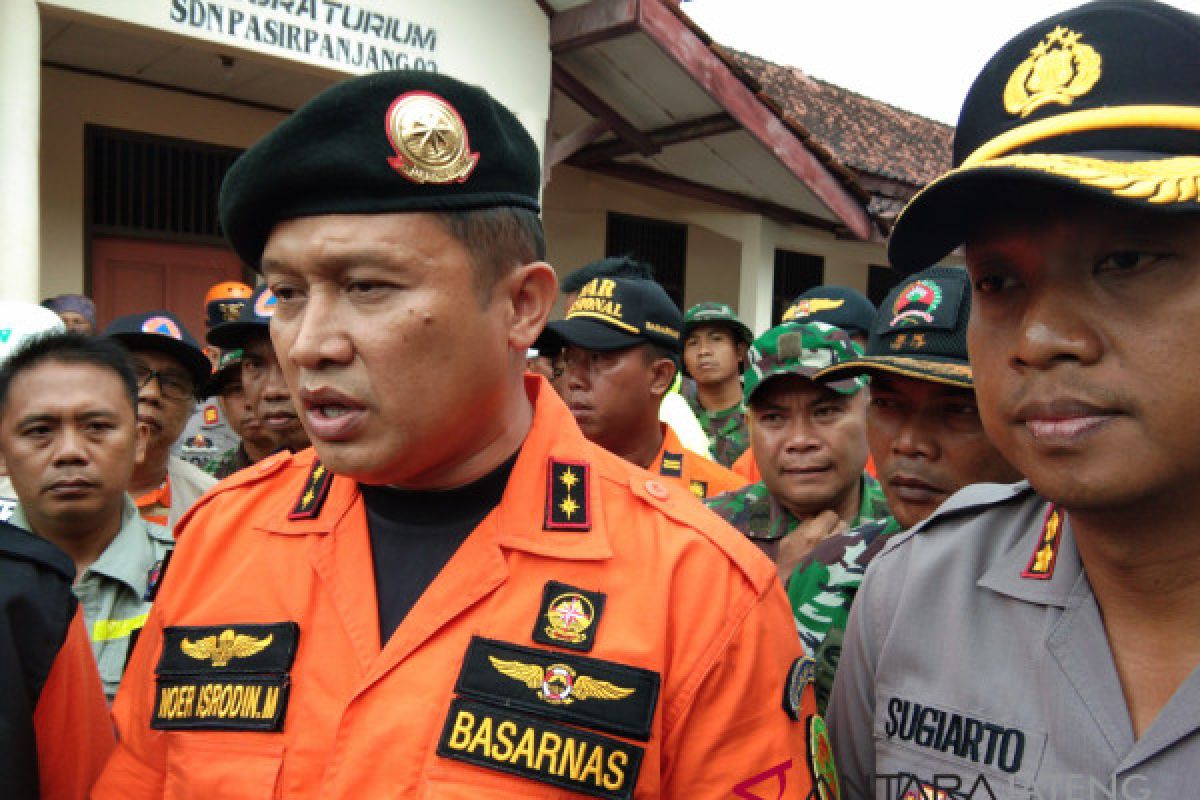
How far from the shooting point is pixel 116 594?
2.60 metres

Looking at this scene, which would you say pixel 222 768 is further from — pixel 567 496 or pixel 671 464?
pixel 671 464

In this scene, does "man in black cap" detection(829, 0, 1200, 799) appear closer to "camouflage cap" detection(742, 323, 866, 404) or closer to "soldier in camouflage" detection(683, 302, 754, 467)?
"camouflage cap" detection(742, 323, 866, 404)

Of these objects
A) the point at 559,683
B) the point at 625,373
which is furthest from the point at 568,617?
the point at 625,373

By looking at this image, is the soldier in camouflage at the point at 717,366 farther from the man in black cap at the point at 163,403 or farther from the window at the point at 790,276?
the window at the point at 790,276

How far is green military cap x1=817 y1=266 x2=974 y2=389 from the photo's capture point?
6.93ft

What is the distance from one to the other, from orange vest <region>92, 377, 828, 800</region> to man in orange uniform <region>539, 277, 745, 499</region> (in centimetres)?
216

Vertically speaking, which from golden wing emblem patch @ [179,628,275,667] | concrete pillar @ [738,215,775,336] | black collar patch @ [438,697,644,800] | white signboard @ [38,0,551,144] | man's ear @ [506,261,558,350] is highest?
white signboard @ [38,0,551,144]

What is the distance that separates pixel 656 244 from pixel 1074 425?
36.1ft

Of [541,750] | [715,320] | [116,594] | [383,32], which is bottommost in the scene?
[116,594]

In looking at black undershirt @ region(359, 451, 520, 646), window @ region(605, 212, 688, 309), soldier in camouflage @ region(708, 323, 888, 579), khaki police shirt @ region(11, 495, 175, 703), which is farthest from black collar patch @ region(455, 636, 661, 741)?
window @ region(605, 212, 688, 309)

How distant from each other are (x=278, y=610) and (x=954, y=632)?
43.6 inches

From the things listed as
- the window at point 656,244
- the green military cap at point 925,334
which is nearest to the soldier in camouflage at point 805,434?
the green military cap at point 925,334

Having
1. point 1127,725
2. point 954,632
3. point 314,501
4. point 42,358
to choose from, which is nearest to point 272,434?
point 42,358

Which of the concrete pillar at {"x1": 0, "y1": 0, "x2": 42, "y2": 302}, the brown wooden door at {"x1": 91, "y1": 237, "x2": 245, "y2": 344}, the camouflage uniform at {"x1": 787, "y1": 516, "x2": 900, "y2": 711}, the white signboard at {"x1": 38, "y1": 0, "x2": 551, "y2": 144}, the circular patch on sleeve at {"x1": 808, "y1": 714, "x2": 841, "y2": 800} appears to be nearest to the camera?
the circular patch on sleeve at {"x1": 808, "y1": 714, "x2": 841, "y2": 800}
